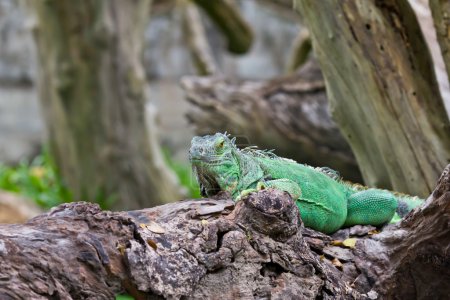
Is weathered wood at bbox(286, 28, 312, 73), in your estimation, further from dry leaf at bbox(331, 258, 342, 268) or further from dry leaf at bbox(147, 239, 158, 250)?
dry leaf at bbox(147, 239, 158, 250)

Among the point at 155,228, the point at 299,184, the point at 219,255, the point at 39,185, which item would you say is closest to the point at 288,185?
the point at 299,184

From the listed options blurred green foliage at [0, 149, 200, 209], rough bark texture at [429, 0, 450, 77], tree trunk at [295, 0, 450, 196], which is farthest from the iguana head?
blurred green foliage at [0, 149, 200, 209]

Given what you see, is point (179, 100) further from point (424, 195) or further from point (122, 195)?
point (424, 195)

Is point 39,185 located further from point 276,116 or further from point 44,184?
point 276,116

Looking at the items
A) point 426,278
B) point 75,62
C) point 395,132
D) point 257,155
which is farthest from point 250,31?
point 426,278

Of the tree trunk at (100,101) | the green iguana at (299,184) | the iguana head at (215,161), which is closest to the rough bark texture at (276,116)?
the tree trunk at (100,101)

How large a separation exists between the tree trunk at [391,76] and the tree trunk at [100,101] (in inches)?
219

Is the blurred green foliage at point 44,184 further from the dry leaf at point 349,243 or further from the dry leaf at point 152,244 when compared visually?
the dry leaf at point 152,244

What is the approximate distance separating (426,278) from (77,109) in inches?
311

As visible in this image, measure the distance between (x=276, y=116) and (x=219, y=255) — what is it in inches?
244

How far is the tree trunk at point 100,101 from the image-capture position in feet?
32.8

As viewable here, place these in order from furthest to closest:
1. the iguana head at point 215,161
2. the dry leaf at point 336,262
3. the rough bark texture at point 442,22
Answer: the rough bark texture at point 442,22 → the iguana head at point 215,161 → the dry leaf at point 336,262

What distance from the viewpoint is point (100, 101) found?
410 inches

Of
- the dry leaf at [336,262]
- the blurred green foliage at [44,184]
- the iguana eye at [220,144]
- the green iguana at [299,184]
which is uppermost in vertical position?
the blurred green foliage at [44,184]
